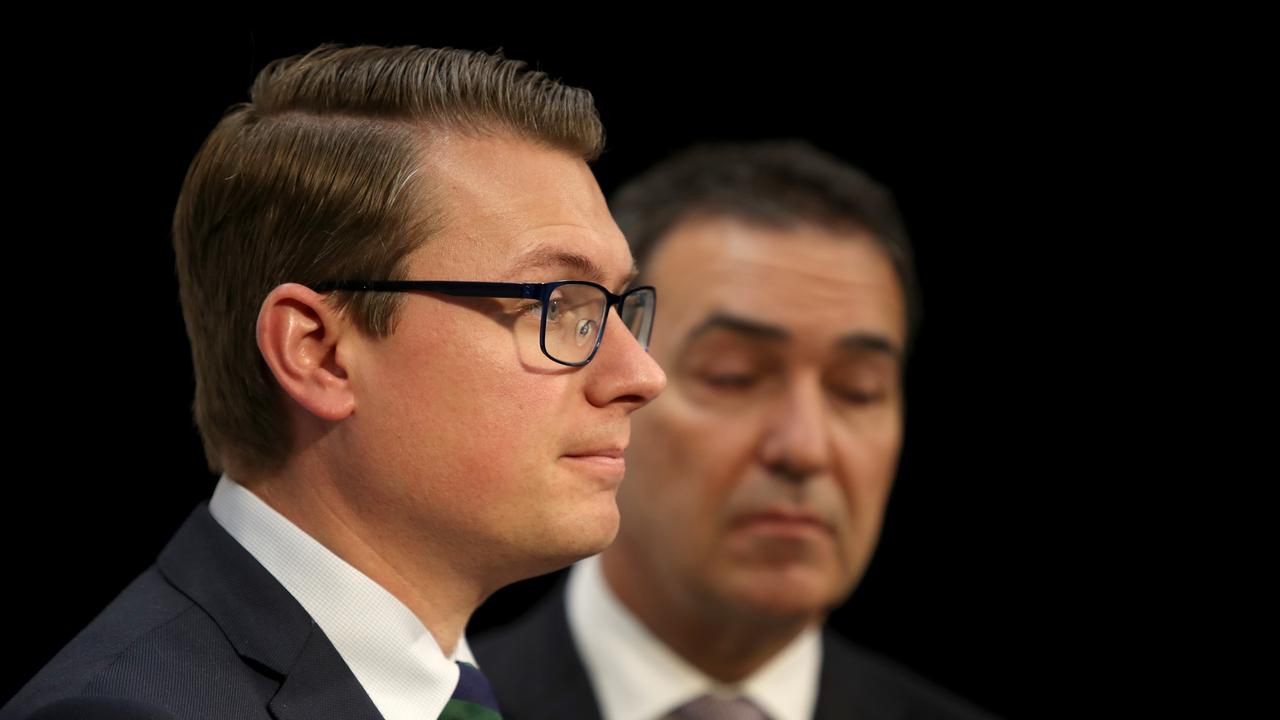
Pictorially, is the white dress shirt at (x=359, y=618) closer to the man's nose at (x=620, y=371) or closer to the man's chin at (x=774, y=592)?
the man's nose at (x=620, y=371)

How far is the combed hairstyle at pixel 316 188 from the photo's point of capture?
6.04 ft

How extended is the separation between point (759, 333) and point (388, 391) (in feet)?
4.04

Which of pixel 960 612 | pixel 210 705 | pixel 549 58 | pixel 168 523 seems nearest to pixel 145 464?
pixel 168 523

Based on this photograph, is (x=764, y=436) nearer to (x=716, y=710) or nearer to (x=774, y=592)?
(x=774, y=592)

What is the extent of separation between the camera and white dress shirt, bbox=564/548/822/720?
2928mm

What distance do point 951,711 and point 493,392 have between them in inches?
68.4

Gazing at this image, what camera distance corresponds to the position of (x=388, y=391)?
183 centimetres

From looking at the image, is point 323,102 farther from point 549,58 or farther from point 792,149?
point 792,149

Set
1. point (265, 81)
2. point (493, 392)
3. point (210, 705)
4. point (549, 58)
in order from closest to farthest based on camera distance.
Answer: point (210, 705) → point (493, 392) → point (265, 81) → point (549, 58)

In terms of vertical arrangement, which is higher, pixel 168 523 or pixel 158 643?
pixel 158 643

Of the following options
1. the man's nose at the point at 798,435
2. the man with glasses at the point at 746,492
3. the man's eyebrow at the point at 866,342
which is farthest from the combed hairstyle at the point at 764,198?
the man's nose at the point at 798,435

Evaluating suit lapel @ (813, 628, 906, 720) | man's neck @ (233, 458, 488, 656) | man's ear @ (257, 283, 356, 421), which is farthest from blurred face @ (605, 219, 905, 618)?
man's ear @ (257, 283, 356, 421)

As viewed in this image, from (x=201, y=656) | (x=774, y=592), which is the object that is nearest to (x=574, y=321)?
(x=201, y=656)

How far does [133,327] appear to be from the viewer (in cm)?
296
